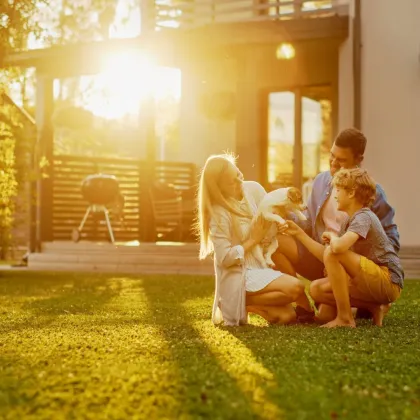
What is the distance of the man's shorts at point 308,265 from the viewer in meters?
5.78

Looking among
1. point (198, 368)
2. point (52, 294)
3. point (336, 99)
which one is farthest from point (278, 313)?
point (336, 99)

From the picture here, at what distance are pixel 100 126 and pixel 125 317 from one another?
125 ft

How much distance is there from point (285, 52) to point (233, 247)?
856 centimetres

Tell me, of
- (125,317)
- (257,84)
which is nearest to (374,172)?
(257,84)

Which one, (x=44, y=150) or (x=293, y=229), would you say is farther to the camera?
(x=44, y=150)

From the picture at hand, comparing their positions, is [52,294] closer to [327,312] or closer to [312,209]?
[312,209]

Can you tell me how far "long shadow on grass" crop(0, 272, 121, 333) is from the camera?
6.60 m

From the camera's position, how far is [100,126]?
43.8 meters

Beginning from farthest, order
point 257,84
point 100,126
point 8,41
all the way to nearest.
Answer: point 100,126, point 257,84, point 8,41

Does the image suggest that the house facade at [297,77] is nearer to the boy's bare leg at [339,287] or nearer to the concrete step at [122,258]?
the concrete step at [122,258]

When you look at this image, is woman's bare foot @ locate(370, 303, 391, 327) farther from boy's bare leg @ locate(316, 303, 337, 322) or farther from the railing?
the railing

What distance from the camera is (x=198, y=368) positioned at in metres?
3.91

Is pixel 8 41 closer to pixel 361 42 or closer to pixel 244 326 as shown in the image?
pixel 361 42

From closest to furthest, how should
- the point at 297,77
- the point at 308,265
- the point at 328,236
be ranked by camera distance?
the point at 328,236 → the point at 308,265 → the point at 297,77
